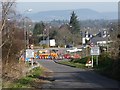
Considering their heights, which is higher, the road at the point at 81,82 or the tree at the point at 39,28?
the tree at the point at 39,28

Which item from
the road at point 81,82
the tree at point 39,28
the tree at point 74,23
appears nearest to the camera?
the road at point 81,82

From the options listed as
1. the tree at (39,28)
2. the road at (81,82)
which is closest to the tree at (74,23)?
the tree at (39,28)

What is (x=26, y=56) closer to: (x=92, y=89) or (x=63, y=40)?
(x=92, y=89)

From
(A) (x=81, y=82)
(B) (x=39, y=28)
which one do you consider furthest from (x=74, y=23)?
(A) (x=81, y=82)

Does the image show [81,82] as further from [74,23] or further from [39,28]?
[74,23]

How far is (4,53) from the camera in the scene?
2509cm

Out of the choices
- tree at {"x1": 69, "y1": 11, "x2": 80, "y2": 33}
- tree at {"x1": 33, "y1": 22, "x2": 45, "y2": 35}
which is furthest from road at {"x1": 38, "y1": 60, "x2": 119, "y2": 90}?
tree at {"x1": 69, "y1": 11, "x2": 80, "y2": 33}

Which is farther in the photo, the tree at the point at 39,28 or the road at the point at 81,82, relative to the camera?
the tree at the point at 39,28

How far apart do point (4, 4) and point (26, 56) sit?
1854 cm

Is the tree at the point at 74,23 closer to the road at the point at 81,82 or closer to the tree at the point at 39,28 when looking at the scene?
the tree at the point at 39,28

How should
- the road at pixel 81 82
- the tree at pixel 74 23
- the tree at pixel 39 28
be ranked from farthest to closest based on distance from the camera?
the tree at pixel 74 23 → the tree at pixel 39 28 → the road at pixel 81 82

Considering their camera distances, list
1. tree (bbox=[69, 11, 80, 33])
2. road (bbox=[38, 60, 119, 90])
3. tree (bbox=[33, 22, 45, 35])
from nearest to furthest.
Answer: road (bbox=[38, 60, 119, 90]), tree (bbox=[33, 22, 45, 35]), tree (bbox=[69, 11, 80, 33])

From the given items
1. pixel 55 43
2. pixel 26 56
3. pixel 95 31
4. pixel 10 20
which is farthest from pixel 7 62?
pixel 95 31

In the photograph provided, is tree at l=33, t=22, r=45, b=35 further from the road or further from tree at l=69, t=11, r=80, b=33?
the road
